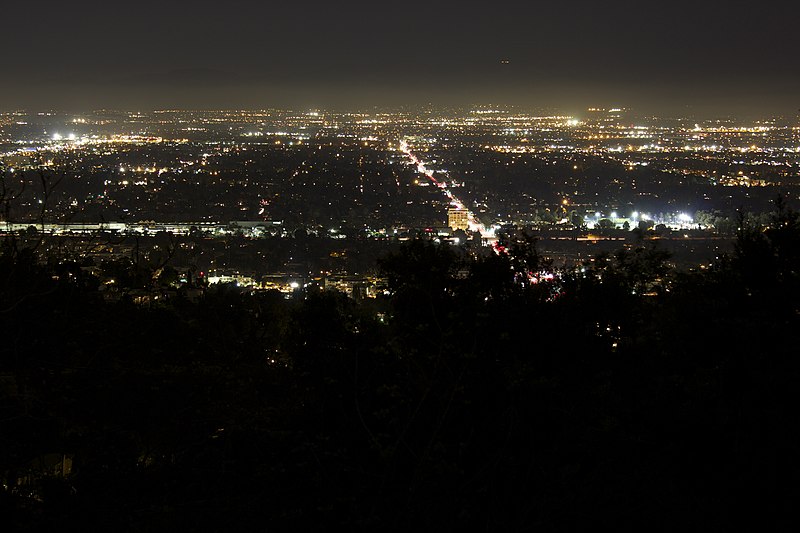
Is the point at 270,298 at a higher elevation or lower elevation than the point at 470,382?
lower

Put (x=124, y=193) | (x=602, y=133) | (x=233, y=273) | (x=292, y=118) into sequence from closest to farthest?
(x=233, y=273), (x=124, y=193), (x=602, y=133), (x=292, y=118)

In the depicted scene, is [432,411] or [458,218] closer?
[432,411]

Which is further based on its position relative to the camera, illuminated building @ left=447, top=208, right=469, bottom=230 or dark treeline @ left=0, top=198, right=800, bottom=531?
illuminated building @ left=447, top=208, right=469, bottom=230

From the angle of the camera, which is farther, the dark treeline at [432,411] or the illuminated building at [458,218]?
the illuminated building at [458,218]

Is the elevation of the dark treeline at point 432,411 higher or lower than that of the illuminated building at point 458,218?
higher

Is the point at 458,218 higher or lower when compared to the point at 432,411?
lower

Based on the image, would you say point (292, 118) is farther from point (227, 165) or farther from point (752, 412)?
point (752, 412)

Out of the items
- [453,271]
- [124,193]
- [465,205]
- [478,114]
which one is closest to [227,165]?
[124,193]

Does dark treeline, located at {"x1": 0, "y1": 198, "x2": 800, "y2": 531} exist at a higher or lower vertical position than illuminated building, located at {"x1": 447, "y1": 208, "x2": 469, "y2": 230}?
higher
